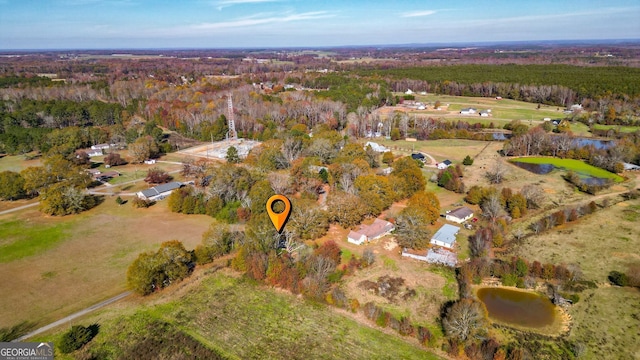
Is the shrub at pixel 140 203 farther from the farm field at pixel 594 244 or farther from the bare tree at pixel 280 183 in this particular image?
the farm field at pixel 594 244

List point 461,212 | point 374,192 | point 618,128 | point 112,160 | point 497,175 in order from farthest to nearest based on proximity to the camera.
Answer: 1. point 618,128
2. point 112,160
3. point 497,175
4. point 374,192
5. point 461,212

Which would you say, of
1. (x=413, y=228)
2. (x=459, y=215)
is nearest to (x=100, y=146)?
(x=413, y=228)

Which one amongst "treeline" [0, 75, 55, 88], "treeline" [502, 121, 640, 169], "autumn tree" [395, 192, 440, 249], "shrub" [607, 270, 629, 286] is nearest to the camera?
"shrub" [607, 270, 629, 286]

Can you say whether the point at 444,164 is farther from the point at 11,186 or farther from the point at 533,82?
the point at 533,82

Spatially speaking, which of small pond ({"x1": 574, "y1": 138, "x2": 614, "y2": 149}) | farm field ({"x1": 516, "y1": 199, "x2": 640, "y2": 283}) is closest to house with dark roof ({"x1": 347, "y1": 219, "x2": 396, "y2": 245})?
farm field ({"x1": 516, "y1": 199, "x2": 640, "y2": 283})

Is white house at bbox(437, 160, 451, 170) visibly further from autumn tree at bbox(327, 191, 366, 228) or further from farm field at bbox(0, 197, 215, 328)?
farm field at bbox(0, 197, 215, 328)

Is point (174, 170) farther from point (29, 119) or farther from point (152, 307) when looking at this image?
point (29, 119)

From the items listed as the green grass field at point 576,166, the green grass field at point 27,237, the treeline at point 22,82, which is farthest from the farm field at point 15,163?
the green grass field at point 576,166
